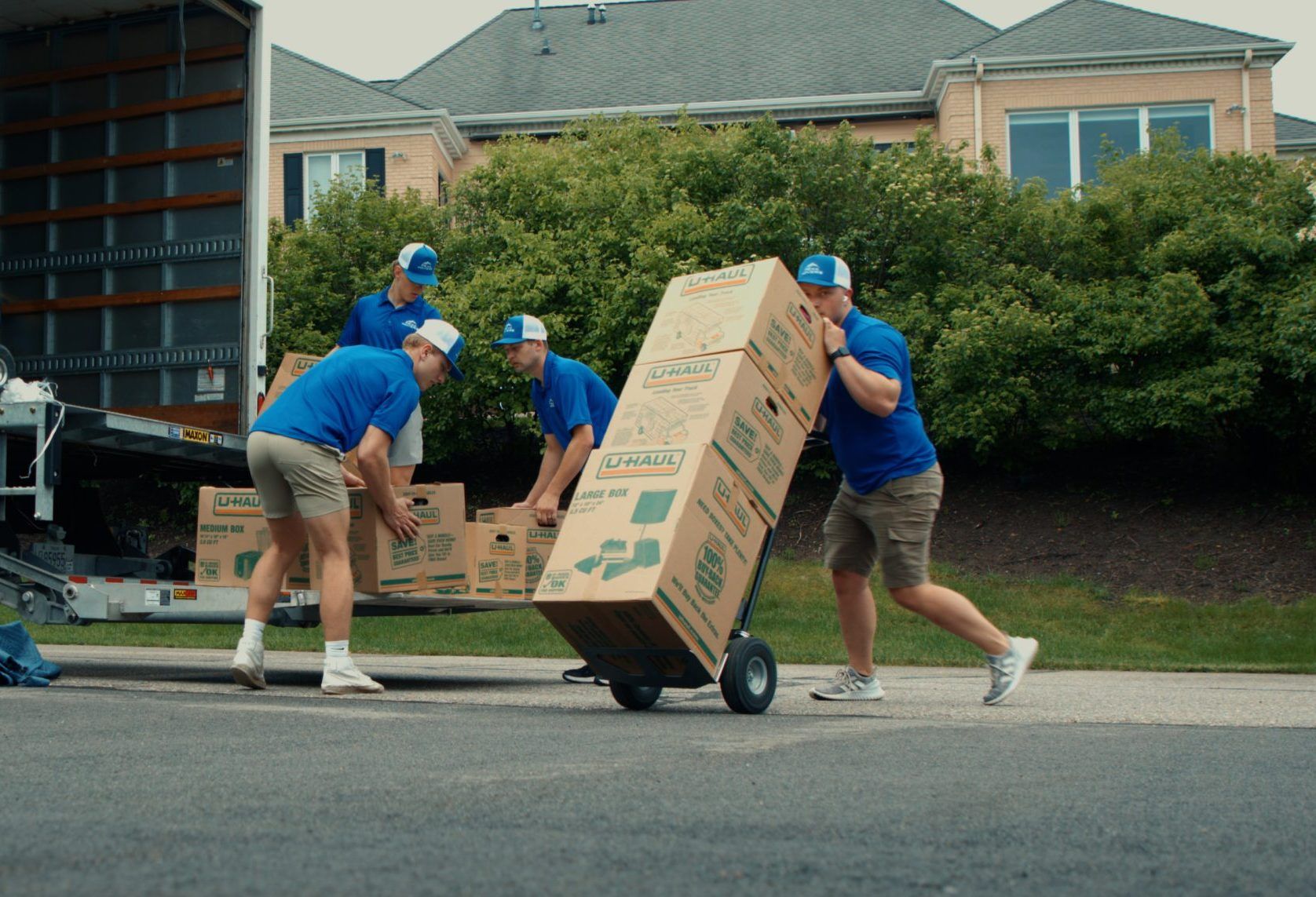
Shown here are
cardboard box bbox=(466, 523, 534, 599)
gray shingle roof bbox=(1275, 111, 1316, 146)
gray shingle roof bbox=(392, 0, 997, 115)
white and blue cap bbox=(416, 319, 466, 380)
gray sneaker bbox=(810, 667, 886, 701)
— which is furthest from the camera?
gray shingle roof bbox=(392, 0, 997, 115)

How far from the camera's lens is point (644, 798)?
11.4ft

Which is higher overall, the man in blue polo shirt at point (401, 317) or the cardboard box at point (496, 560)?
the man in blue polo shirt at point (401, 317)

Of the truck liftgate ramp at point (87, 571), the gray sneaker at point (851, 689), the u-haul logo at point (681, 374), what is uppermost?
the u-haul logo at point (681, 374)

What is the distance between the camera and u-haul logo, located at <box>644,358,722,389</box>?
5.97 m

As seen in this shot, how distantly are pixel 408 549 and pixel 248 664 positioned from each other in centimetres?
102

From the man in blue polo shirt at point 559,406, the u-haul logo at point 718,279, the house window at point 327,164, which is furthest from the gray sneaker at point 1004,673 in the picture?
the house window at point 327,164

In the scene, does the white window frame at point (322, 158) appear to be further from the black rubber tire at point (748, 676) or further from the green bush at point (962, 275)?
the black rubber tire at point (748, 676)

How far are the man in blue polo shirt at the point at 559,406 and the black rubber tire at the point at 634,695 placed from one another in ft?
4.51

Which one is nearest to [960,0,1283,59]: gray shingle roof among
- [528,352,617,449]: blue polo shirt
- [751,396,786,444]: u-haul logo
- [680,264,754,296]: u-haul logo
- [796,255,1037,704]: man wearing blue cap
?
[528,352,617,449]: blue polo shirt

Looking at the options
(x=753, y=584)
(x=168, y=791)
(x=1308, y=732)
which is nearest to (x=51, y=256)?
(x=753, y=584)

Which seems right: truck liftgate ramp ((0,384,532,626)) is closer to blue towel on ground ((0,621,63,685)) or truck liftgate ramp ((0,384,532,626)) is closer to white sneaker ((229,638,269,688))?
blue towel on ground ((0,621,63,685))

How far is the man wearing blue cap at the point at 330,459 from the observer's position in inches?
263

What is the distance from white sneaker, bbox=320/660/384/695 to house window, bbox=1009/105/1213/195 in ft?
66.6

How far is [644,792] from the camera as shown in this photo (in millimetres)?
3570
